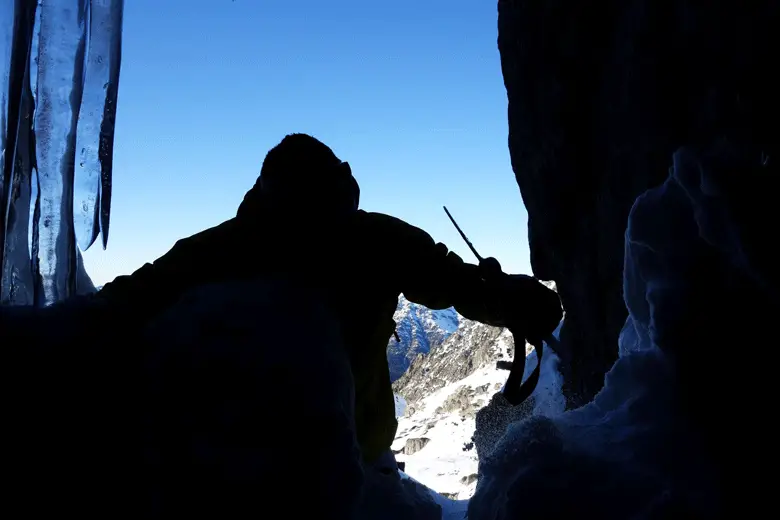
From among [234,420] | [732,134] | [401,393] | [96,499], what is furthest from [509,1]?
[401,393]

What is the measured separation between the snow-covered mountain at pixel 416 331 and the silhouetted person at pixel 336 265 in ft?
396

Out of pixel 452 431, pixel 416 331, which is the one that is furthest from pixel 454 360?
pixel 416 331

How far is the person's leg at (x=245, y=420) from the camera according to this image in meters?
1.42

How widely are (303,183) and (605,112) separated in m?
2.99

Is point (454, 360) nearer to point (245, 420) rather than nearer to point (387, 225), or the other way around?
point (387, 225)

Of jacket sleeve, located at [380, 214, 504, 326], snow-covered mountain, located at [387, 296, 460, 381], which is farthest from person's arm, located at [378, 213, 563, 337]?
snow-covered mountain, located at [387, 296, 460, 381]

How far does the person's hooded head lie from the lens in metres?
1.98

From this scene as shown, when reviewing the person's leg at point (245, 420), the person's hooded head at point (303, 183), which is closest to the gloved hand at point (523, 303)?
the person's hooded head at point (303, 183)

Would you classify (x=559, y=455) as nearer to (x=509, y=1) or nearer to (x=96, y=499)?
(x=96, y=499)

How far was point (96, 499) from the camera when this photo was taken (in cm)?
141

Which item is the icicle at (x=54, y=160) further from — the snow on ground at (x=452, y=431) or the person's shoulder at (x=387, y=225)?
the snow on ground at (x=452, y=431)

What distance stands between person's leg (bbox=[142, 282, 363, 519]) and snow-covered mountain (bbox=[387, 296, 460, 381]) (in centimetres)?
12124

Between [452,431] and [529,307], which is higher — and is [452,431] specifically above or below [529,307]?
above

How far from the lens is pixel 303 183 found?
1988 millimetres
